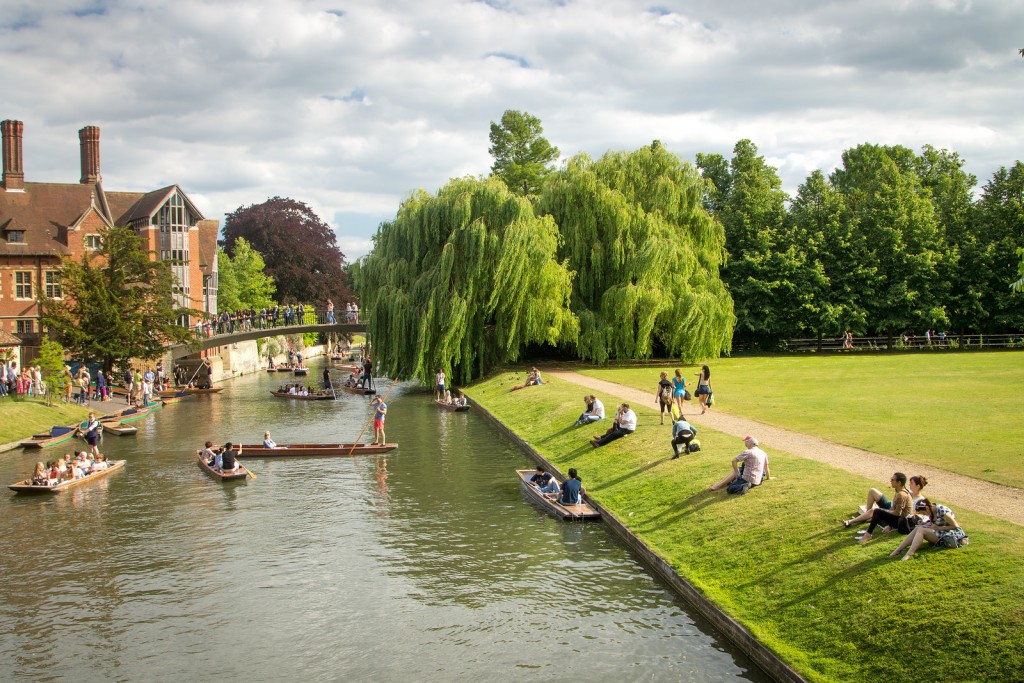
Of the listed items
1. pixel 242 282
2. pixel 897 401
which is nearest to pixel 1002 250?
pixel 897 401

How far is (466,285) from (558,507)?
25.9 meters

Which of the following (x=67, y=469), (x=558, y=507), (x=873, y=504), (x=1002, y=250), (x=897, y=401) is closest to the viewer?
(x=873, y=504)

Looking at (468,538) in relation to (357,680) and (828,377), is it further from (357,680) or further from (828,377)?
(828,377)

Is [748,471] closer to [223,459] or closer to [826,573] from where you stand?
[826,573]

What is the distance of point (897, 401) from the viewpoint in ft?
105

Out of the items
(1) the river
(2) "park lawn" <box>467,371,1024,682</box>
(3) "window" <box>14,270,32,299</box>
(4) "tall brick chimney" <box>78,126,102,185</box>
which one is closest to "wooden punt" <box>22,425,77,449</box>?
(1) the river

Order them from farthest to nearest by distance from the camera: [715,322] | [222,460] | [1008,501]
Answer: [715,322], [222,460], [1008,501]

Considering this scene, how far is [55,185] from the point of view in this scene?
59344mm

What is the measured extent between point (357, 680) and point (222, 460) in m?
16.3

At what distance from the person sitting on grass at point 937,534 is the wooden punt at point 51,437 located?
3121cm

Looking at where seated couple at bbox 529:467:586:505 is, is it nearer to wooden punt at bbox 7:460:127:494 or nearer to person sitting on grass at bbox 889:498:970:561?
person sitting on grass at bbox 889:498:970:561

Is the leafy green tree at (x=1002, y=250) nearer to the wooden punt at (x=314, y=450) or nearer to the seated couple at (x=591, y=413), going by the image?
A: the seated couple at (x=591, y=413)

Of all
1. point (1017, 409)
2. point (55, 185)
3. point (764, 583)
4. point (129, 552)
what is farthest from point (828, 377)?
Result: point (55, 185)

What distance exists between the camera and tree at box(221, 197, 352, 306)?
309ft
